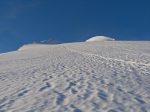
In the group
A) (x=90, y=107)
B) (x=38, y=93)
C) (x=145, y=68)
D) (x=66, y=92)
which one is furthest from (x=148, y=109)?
(x=145, y=68)

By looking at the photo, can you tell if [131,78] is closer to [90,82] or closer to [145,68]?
[90,82]

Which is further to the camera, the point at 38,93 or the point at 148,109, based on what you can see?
the point at 38,93

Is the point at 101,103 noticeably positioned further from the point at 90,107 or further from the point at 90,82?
the point at 90,82

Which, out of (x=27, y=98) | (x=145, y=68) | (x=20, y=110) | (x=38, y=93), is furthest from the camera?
(x=145, y=68)

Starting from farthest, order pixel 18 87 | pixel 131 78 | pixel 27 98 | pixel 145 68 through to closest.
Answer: pixel 145 68, pixel 131 78, pixel 18 87, pixel 27 98

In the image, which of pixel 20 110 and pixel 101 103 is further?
pixel 101 103

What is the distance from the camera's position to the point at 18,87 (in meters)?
9.92

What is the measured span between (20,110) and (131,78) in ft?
18.0

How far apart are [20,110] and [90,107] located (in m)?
1.55

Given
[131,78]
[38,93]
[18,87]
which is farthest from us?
[131,78]

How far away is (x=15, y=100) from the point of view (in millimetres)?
8141

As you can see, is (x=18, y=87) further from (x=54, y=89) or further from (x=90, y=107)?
(x=90, y=107)

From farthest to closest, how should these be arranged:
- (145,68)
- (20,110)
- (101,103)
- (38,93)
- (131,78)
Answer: (145,68)
(131,78)
(38,93)
(101,103)
(20,110)

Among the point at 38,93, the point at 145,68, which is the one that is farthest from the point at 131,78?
the point at 38,93
